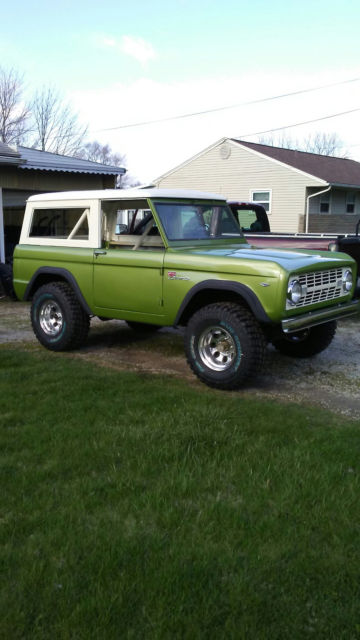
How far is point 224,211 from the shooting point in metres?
6.80

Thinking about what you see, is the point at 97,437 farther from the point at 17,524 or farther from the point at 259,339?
the point at 259,339

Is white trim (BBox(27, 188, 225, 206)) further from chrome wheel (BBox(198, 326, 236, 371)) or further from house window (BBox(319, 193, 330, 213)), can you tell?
house window (BBox(319, 193, 330, 213))

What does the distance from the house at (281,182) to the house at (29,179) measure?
10830mm

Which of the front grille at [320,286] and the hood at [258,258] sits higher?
the hood at [258,258]

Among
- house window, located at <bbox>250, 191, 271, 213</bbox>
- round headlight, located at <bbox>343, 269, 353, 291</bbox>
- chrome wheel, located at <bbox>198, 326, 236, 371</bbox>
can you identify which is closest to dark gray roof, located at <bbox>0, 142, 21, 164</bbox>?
chrome wheel, located at <bbox>198, 326, 236, 371</bbox>

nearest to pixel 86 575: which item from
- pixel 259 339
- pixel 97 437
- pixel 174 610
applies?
pixel 174 610

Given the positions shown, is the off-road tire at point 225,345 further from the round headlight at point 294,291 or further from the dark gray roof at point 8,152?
the dark gray roof at point 8,152

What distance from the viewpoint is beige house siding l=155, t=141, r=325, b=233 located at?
24.1 m

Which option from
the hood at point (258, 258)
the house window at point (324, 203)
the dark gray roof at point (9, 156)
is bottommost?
the hood at point (258, 258)

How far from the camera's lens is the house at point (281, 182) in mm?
24109

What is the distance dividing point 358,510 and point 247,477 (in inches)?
27.6

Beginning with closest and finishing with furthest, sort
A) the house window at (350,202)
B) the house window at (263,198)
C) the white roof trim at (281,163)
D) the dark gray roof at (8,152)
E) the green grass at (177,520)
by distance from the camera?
the green grass at (177,520) < the dark gray roof at (8,152) < the white roof trim at (281,163) < the house window at (263,198) < the house window at (350,202)

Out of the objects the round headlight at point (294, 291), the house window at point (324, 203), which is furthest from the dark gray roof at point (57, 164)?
the house window at point (324, 203)

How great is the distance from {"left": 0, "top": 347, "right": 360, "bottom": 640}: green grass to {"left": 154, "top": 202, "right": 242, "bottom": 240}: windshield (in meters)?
2.03
